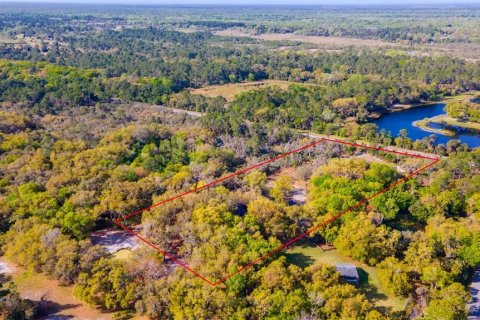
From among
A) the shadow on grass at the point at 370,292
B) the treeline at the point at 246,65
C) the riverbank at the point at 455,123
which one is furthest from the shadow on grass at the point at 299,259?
the treeline at the point at 246,65

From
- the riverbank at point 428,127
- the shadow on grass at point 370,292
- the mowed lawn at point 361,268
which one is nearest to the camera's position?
the shadow on grass at point 370,292

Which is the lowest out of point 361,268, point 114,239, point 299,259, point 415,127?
point 361,268

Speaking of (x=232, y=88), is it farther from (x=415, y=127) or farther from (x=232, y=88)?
(x=415, y=127)

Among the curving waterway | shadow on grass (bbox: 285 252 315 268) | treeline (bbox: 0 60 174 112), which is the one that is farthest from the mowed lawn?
treeline (bbox: 0 60 174 112)

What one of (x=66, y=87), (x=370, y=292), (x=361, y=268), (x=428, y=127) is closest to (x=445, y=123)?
(x=428, y=127)

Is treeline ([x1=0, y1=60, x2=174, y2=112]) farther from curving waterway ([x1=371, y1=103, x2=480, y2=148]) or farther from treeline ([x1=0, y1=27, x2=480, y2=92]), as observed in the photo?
curving waterway ([x1=371, y1=103, x2=480, y2=148])

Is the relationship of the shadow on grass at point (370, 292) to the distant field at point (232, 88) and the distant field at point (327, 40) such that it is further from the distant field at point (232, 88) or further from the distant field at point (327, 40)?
the distant field at point (327, 40)

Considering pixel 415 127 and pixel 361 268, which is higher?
pixel 415 127
